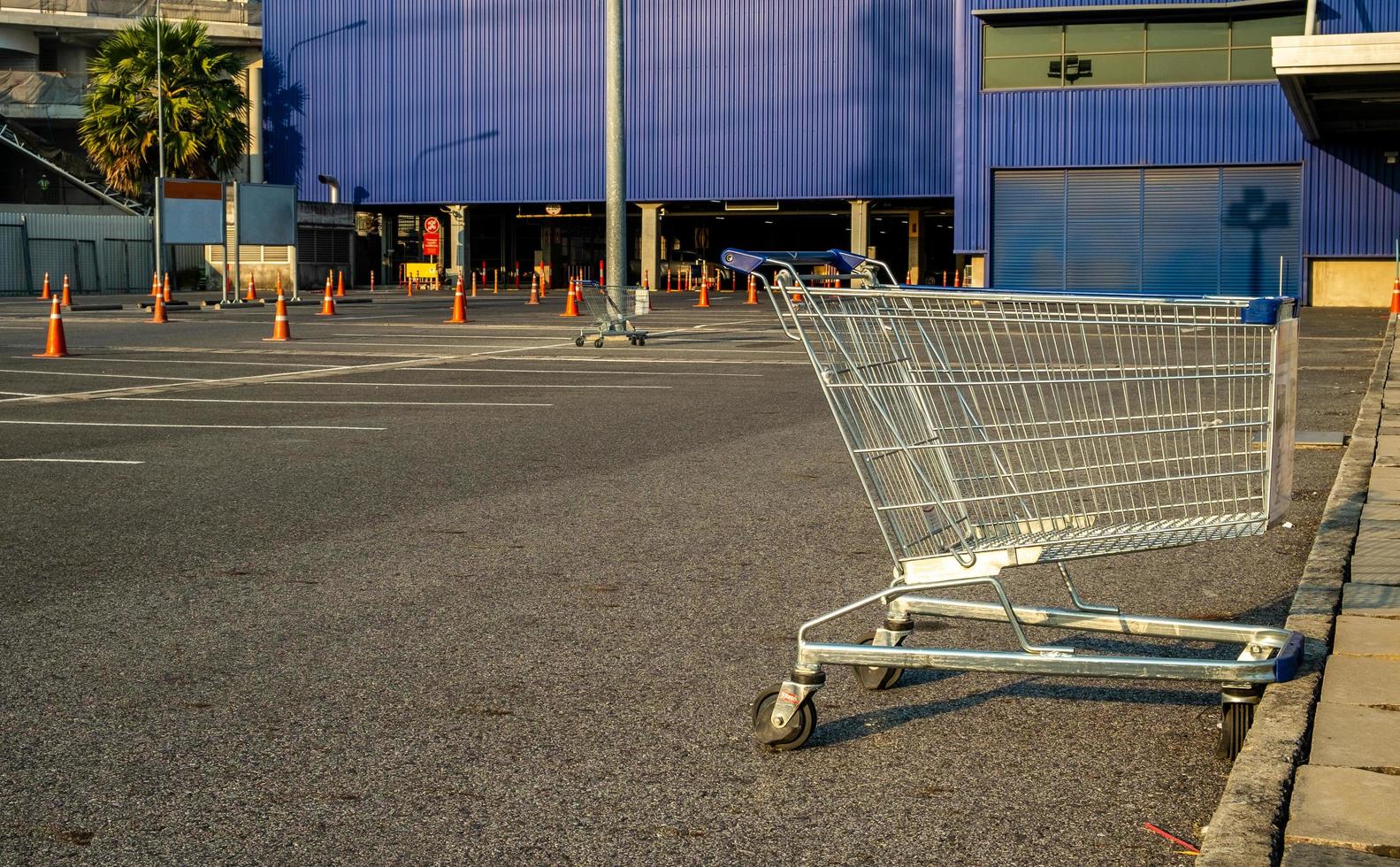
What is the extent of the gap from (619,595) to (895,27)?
138 ft

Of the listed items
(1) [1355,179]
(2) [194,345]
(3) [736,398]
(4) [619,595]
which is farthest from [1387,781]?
(1) [1355,179]

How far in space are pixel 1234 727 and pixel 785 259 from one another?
1.71 metres

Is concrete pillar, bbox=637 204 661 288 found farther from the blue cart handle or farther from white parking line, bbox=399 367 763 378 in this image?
the blue cart handle

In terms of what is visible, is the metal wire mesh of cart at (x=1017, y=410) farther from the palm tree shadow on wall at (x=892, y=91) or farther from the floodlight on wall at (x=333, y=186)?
the floodlight on wall at (x=333, y=186)

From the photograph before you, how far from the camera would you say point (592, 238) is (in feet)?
216

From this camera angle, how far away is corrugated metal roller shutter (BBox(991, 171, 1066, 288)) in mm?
38781

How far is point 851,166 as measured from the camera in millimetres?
46500

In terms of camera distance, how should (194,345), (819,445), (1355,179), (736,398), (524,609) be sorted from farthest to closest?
(1355,179) < (194,345) < (736,398) < (819,445) < (524,609)

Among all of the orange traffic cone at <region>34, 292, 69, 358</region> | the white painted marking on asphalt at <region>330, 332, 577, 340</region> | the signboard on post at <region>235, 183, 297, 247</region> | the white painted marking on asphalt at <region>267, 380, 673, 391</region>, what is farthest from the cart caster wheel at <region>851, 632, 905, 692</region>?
the signboard on post at <region>235, 183, 297, 247</region>

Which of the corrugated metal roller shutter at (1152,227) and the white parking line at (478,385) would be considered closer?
the white parking line at (478,385)

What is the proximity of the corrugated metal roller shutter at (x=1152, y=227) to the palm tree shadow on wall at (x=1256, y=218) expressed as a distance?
0.02 metres

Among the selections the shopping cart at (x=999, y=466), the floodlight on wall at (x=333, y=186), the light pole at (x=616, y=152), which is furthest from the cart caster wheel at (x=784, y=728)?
the floodlight on wall at (x=333, y=186)

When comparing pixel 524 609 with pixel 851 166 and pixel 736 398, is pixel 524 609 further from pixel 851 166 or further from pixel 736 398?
pixel 851 166

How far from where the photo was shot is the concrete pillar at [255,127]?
55.0m
